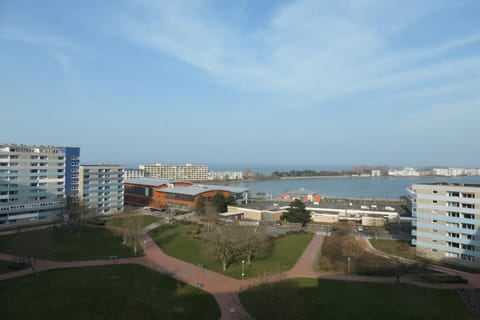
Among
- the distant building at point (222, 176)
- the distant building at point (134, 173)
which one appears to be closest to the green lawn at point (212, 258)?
the distant building at point (134, 173)

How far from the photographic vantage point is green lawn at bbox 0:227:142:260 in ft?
58.6

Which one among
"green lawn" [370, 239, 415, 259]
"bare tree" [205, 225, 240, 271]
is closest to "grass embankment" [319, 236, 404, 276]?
"green lawn" [370, 239, 415, 259]

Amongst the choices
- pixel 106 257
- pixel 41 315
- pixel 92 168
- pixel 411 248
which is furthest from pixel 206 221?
pixel 41 315

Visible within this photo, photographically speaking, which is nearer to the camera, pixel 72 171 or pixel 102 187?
pixel 72 171

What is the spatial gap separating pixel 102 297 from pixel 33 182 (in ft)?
71.6

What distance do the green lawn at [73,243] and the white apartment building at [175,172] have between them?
232ft

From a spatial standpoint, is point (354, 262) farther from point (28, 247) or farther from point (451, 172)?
point (451, 172)

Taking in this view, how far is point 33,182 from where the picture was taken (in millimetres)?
30031

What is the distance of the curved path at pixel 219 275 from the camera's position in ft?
44.0

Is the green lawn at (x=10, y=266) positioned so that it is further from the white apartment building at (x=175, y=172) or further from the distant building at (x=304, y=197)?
the white apartment building at (x=175, y=172)

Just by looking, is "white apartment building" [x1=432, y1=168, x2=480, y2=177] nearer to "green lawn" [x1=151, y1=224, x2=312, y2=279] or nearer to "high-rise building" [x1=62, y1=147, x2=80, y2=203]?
"green lawn" [x1=151, y1=224, x2=312, y2=279]

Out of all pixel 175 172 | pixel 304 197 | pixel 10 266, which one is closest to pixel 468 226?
pixel 304 197

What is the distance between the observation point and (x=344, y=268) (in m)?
17.5

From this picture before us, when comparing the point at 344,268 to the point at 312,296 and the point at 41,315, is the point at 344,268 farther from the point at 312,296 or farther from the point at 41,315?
the point at 41,315
